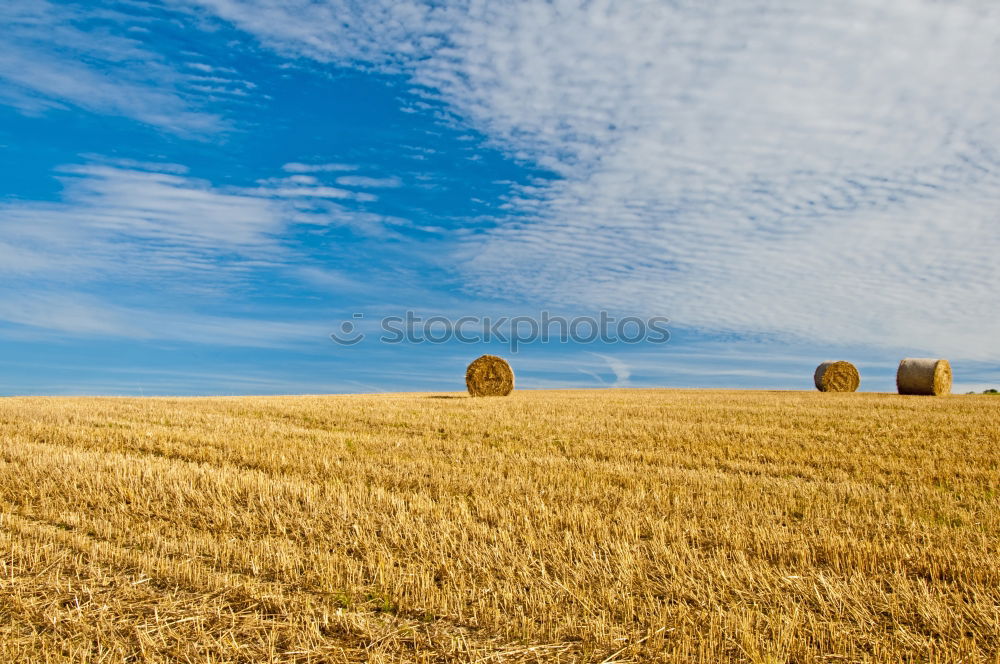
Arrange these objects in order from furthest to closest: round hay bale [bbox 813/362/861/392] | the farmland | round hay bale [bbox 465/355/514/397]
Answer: round hay bale [bbox 813/362/861/392], round hay bale [bbox 465/355/514/397], the farmland

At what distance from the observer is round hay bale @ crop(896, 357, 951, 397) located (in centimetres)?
2653

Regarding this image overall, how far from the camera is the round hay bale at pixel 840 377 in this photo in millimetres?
31234

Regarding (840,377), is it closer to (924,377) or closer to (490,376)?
(924,377)

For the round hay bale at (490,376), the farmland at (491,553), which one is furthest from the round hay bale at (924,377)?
the farmland at (491,553)

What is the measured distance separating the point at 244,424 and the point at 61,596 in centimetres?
890

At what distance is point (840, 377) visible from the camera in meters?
31.4

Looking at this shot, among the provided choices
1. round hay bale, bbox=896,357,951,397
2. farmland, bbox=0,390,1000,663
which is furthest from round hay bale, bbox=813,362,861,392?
farmland, bbox=0,390,1000,663

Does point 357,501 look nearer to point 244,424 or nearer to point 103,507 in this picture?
point 103,507

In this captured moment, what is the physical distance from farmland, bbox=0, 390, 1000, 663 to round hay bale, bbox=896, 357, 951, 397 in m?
18.6

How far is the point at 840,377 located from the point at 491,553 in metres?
30.8

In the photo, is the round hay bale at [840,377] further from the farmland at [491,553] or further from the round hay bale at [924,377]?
the farmland at [491,553]

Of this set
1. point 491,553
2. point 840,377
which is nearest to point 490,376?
point 840,377

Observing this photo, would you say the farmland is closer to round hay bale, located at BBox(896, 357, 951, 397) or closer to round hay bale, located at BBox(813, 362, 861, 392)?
round hay bale, located at BBox(896, 357, 951, 397)

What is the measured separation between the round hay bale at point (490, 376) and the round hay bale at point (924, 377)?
16041 millimetres
